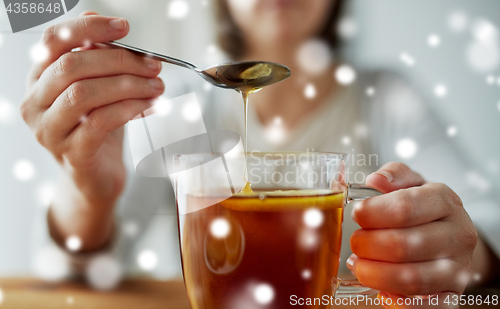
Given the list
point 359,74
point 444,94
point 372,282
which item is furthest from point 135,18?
point 372,282

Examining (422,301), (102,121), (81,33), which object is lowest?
(422,301)

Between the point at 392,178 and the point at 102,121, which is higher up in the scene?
the point at 102,121

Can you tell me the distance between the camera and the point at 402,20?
158 centimetres

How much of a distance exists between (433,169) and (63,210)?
1.16 m

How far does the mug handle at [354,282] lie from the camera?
1.52ft

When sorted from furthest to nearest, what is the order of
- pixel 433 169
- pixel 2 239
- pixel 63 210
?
pixel 2 239, pixel 433 169, pixel 63 210

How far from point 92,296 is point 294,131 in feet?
3.06

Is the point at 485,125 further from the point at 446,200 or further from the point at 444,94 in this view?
the point at 446,200

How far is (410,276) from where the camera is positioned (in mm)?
455

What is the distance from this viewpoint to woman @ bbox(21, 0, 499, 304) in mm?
464

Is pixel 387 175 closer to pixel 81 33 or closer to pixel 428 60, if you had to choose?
pixel 81 33

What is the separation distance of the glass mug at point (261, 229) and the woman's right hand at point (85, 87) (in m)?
0.21

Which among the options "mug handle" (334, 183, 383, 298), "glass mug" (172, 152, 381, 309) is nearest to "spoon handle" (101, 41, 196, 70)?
"glass mug" (172, 152, 381, 309)

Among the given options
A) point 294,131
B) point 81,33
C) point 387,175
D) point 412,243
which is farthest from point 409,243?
point 294,131
